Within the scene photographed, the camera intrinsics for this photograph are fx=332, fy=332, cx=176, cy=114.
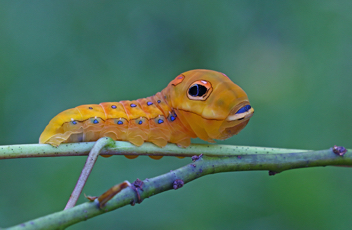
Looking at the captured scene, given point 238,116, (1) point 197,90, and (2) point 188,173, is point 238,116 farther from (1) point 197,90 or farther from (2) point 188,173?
(2) point 188,173

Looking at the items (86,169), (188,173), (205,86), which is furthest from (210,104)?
(86,169)

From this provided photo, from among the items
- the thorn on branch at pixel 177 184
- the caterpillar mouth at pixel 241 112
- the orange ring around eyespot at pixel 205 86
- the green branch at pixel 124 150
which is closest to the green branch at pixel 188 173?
the thorn on branch at pixel 177 184

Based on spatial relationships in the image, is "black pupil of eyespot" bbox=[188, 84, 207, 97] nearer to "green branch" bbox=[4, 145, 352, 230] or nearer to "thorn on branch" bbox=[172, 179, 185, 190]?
"green branch" bbox=[4, 145, 352, 230]

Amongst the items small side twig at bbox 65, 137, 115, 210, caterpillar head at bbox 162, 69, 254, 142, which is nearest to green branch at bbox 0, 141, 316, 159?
small side twig at bbox 65, 137, 115, 210

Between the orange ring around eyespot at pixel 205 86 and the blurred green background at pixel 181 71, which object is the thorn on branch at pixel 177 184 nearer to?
the orange ring around eyespot at pixel 205 86

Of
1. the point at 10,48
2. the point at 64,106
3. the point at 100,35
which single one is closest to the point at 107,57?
the point at 100,35

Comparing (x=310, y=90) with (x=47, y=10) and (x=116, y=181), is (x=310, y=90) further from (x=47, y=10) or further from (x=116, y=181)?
(x=47, y=10)
